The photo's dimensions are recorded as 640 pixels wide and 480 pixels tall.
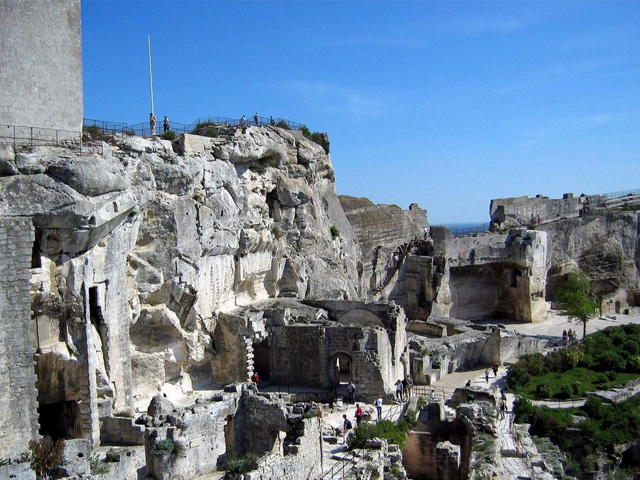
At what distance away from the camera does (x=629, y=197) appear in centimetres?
5444

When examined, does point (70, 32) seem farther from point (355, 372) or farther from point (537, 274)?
point (537, 274)

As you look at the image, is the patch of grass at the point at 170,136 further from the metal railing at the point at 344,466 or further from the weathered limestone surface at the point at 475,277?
the weathered limestone surface at the point at 475,277

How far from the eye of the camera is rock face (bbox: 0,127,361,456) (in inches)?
713

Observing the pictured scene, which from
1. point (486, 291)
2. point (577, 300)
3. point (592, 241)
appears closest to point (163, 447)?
point (577, 300)

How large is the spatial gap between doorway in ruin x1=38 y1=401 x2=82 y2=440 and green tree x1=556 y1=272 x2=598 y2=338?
2465 centimetres

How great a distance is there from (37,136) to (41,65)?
2.00 m

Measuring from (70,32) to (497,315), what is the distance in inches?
1160

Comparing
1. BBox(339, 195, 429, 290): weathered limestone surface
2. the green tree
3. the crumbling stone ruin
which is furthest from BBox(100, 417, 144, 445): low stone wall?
the green tree

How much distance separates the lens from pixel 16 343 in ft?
56.5

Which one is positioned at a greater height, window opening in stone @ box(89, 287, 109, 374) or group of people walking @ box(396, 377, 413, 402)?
window opening in stone @ box(89, 287, 109, 374)

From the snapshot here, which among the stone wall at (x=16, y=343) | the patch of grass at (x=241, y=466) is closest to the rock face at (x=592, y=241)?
the stone wall at (x=16, y=343)

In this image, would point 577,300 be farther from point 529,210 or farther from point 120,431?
point 120,431

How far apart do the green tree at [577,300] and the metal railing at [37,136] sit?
2496 centimetres

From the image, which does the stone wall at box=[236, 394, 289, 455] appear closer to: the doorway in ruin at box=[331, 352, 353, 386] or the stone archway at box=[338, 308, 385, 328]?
the doorway in ruin at box=[331, 352, 353, 386]
